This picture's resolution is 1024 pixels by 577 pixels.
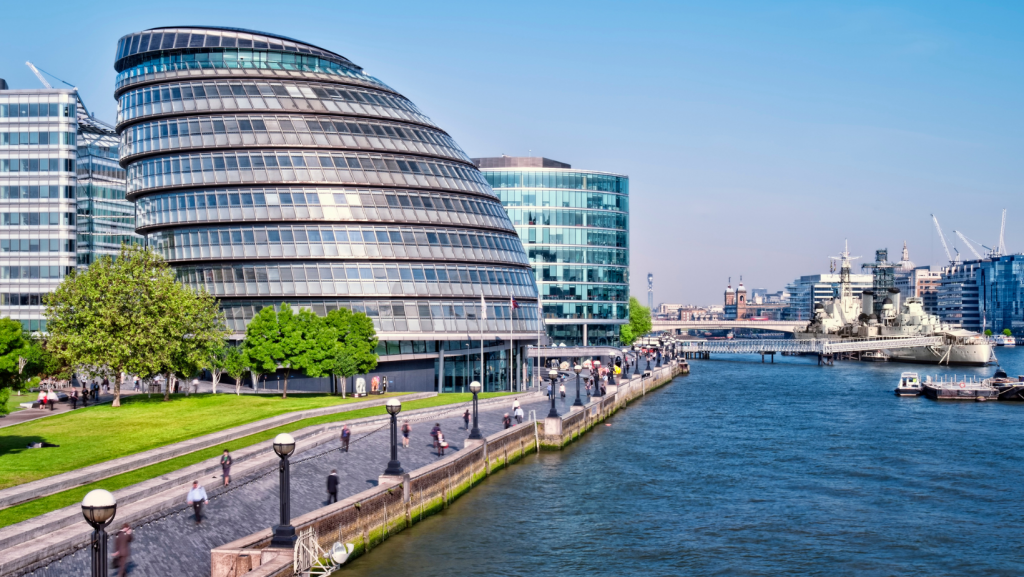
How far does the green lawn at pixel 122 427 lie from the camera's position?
40312 mm

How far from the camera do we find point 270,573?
26.0 meters

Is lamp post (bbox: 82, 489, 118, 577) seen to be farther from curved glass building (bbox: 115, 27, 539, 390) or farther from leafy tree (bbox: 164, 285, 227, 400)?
curved glass building (bbox: 115, 27, 539, 390)

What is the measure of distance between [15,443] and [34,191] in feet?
217

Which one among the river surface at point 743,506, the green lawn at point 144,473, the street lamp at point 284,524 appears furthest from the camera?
the river surface at point 743,506

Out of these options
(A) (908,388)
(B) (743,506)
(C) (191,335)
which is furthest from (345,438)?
(A) (908,388)

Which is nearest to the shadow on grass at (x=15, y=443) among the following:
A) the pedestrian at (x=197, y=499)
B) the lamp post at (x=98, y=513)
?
the pedestrian at (x=197, y=499)

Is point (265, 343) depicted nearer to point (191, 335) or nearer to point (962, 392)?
point (191, 335)

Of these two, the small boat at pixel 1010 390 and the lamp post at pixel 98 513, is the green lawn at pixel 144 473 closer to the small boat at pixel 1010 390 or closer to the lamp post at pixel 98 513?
the lamp post at pixel 98 513

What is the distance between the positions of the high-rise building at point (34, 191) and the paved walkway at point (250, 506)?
210 ft

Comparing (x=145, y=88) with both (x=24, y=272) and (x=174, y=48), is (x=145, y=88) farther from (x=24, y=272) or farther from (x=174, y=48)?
(x=24, y=272)

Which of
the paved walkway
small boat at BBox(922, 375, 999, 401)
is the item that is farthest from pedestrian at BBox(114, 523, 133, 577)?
small boat at BBox(922, 375, 999, 401)

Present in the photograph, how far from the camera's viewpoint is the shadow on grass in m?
43.0

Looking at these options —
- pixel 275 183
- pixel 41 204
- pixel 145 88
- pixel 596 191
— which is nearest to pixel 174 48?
pixel 145 88

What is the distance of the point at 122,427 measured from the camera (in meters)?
51.4
